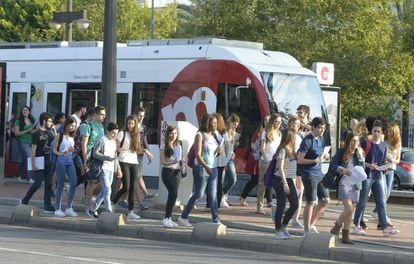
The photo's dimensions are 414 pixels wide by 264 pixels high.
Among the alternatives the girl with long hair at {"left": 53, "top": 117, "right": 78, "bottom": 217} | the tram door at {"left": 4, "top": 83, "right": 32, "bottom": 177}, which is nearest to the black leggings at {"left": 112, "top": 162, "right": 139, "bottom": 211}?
the girl with long hair at {"left": 53, "top": 117, "right": 78, "bottom": 217}

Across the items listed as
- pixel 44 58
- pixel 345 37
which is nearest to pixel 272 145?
pixel 44 58

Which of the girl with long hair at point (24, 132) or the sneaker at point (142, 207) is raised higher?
the girl with long hair at point (24, 132)

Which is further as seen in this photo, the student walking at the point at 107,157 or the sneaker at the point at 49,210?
the sneaker at the point at 49,210

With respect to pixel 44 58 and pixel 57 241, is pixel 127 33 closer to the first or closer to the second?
pixel 44 58

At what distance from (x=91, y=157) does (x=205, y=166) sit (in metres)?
2.11

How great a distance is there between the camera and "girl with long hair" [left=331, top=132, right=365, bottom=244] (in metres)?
13.8

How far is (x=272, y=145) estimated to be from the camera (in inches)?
653

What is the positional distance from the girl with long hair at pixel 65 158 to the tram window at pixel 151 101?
6215mm

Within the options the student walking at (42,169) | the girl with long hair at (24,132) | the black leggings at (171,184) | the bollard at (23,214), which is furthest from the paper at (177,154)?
the girl with long hair at (24,132)

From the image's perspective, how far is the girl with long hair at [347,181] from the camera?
45.2 ft

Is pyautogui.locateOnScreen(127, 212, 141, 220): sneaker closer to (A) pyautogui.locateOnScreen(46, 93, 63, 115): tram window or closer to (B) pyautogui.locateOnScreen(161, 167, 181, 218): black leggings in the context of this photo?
(B) pyautogui.locateOnScreen(161, 167, 181, 218): black leggings

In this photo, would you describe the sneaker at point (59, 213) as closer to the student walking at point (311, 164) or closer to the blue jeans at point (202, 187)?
the blue jeans at point (202, 187)

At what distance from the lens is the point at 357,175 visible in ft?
45.5

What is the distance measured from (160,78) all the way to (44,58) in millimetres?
3621
